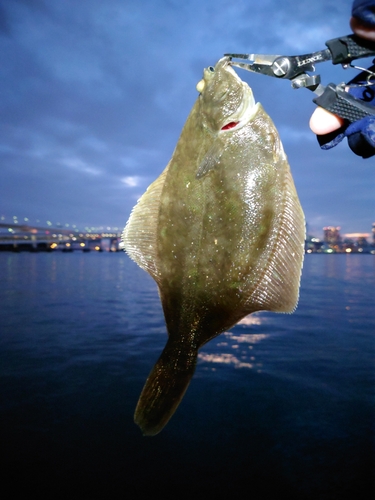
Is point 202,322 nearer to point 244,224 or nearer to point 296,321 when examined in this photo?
point 244,224

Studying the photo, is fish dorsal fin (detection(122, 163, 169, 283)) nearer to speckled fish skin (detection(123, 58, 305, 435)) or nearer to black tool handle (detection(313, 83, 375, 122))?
speckled fish skin (detection(123, 58, 305, 435))

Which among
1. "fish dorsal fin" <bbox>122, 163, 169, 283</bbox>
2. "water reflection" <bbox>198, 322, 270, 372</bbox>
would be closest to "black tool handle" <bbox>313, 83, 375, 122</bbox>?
"fish dorsal fin" <bbox>122, 163, 169, 283</bbox>

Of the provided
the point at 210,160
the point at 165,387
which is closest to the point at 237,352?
the point at 165,387

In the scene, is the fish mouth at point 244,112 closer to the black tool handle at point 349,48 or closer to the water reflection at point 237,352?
the black tool handle at point 349,48

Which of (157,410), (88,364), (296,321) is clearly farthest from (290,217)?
(296,321)

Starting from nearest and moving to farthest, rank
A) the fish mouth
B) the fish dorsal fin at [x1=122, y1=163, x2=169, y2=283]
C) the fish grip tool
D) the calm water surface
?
the fish grip tool, the fish mouth, the fish dorsal fin at [x1=122, y1=163, x2=169, y2=283], the calm water surface

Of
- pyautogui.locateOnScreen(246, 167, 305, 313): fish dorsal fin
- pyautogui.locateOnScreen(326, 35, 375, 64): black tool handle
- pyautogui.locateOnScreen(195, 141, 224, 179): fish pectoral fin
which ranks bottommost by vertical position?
pyautogui.locateOnScreen(246, 167, 305, 313): fish dorsal fin

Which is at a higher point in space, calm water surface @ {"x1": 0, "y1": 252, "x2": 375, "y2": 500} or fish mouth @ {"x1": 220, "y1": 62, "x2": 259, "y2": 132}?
fish mouth @ {"x1": 220, "y1": 62, "x2": 259, "y2": 132}

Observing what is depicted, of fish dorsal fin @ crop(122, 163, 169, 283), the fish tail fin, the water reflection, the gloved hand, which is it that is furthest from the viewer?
the water reflection
